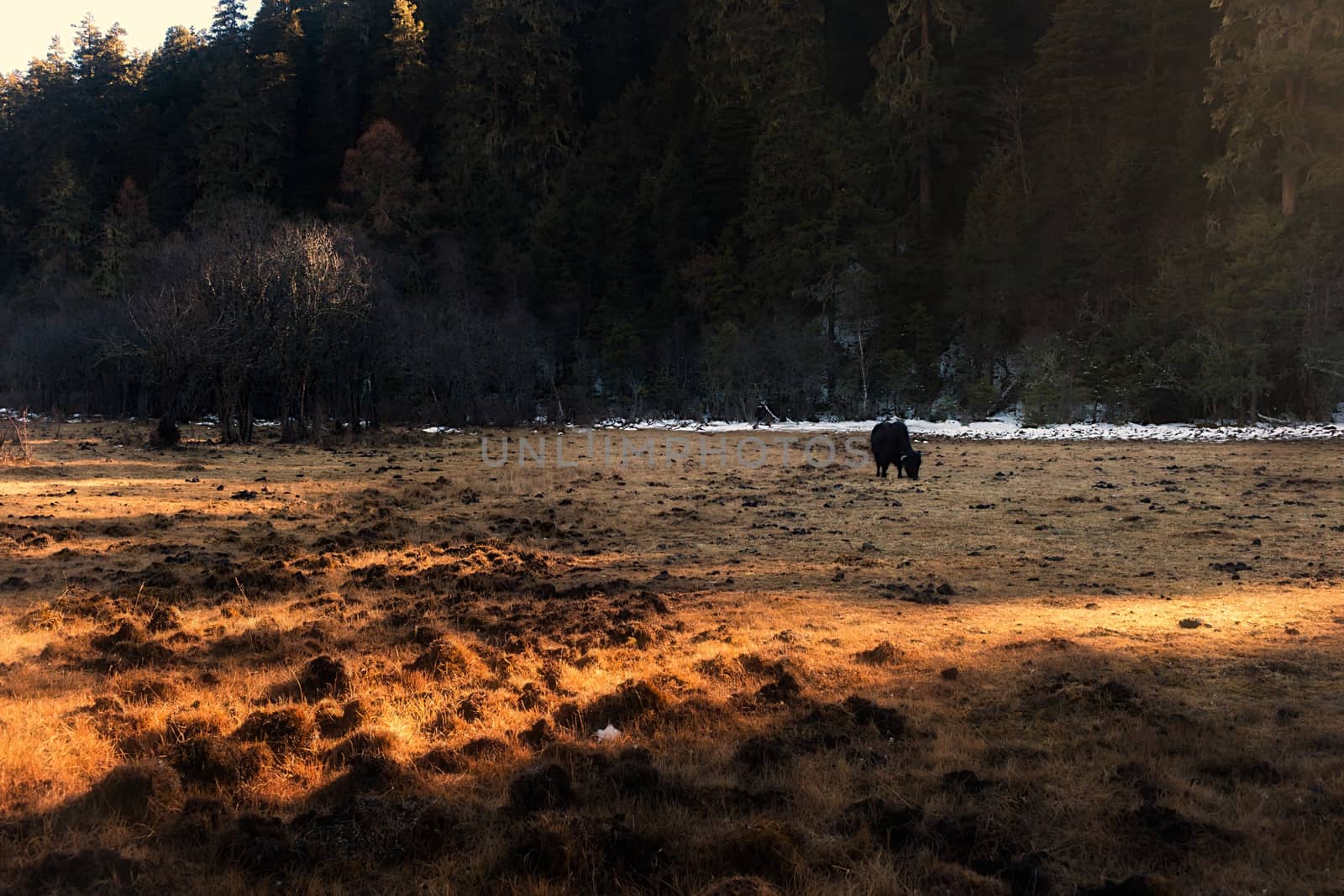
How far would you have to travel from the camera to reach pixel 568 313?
198 feet

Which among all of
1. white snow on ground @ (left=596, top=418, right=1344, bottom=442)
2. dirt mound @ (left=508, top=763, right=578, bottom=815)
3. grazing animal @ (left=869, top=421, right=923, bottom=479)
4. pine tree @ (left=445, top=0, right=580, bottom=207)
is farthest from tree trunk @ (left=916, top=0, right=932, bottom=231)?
dirt mound @ (left=508, top=763, right=578, bottom=815)

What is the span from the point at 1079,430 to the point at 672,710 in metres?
33.9

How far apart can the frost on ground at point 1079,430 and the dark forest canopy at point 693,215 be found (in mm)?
1916

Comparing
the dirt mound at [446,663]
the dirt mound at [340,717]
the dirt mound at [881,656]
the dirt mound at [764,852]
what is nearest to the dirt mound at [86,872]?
the dirt mound at [340,717]

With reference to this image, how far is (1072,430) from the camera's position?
1375 inches

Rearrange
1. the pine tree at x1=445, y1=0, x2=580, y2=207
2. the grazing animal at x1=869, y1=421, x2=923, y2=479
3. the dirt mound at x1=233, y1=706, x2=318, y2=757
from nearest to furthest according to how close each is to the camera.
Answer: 1. the dirt mound at x1=233, y1=706, x2=318, y2=757
2. the grazing animal at x1=869, y1=421, x2=923, y2=479
3. the pine tree at x1=445, y1=0, x2=580, y2=207

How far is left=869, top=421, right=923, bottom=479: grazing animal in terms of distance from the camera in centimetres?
2164

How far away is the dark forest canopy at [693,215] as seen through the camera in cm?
3500

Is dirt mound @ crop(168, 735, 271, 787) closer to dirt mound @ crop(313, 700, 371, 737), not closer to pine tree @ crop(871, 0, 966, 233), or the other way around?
dirt mound @ crop(313, 700, 371, 737)

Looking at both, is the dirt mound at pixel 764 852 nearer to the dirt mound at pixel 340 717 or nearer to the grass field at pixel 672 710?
the grass field at pixel 672 710

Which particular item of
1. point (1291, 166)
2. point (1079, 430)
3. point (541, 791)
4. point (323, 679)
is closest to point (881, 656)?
point (541, 791)

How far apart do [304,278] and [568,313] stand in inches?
1125

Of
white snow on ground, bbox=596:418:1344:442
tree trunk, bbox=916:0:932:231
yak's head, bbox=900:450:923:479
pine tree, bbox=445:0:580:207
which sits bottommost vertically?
yak's head, bbox=900:450:923:479

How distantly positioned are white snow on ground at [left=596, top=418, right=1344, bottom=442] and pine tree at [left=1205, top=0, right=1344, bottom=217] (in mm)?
11336
